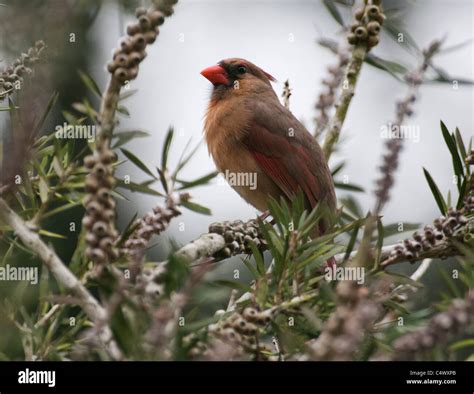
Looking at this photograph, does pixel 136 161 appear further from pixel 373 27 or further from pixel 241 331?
pixel 373 27

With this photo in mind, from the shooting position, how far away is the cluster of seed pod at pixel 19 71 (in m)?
1.55

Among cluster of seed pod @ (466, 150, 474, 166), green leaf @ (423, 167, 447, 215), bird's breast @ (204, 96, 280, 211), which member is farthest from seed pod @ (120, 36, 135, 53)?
bird's breast @ (204, 96, 280, 211)

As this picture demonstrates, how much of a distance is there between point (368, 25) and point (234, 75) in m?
1.85

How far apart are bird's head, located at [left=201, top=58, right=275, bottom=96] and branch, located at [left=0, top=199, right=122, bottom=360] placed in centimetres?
278

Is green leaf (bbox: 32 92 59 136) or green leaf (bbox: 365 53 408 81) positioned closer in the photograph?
green leaf (bbox: 32 92 59 136)

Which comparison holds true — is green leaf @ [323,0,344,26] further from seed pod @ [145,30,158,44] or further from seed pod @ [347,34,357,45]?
seed pod @ [145,30,158,44]

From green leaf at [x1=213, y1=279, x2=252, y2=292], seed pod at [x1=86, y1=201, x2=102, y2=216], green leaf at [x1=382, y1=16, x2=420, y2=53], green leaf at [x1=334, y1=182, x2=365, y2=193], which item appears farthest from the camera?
green leaf at [x1=334, y1=182, x2=365, y2=193]

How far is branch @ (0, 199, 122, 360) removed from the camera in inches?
44.0

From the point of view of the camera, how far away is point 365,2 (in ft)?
7.54

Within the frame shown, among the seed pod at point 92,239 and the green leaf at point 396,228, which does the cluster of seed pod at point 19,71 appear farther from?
the green leaf at point 396,228

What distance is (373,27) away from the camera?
2297 mm

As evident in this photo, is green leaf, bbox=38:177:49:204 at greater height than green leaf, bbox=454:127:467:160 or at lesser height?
lesser

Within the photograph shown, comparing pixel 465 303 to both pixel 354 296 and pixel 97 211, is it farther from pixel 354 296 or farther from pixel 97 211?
pixel 97 211
